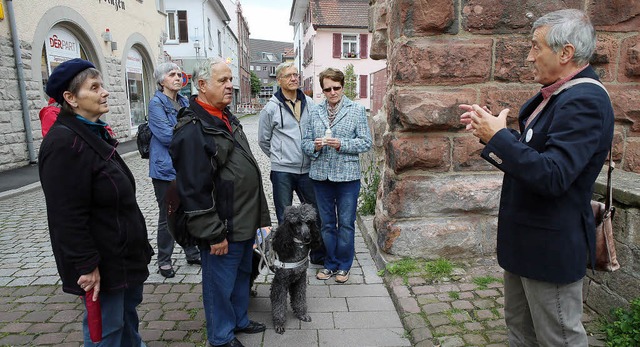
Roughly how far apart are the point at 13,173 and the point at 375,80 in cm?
781

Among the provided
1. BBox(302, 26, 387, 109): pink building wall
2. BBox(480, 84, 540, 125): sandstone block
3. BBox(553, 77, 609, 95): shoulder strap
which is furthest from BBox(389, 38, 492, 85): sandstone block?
BBox(302, 26, 387, 109): pink building wall

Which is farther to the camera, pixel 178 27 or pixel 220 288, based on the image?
pixel 178 27

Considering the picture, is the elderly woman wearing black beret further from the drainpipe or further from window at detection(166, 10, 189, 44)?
window at detection(166, 10, 189, 44)

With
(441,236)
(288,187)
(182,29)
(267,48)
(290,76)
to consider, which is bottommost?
(441,236)

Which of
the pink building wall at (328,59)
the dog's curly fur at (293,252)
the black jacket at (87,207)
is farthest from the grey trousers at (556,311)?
the pink building wall at (328,59)

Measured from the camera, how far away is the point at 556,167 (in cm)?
181

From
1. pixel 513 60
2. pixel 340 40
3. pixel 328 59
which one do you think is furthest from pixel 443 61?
pixel 328 59

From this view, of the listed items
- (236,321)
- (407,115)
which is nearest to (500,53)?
(407,115)

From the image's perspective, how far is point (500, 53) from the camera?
403 centimetres

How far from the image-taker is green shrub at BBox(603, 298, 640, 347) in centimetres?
275

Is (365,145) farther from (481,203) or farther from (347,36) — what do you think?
(347,36)

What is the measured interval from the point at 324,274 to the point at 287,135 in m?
1.44

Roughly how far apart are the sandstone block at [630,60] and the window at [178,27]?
2883cm

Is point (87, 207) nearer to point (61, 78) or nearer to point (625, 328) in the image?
point (61, 78)
